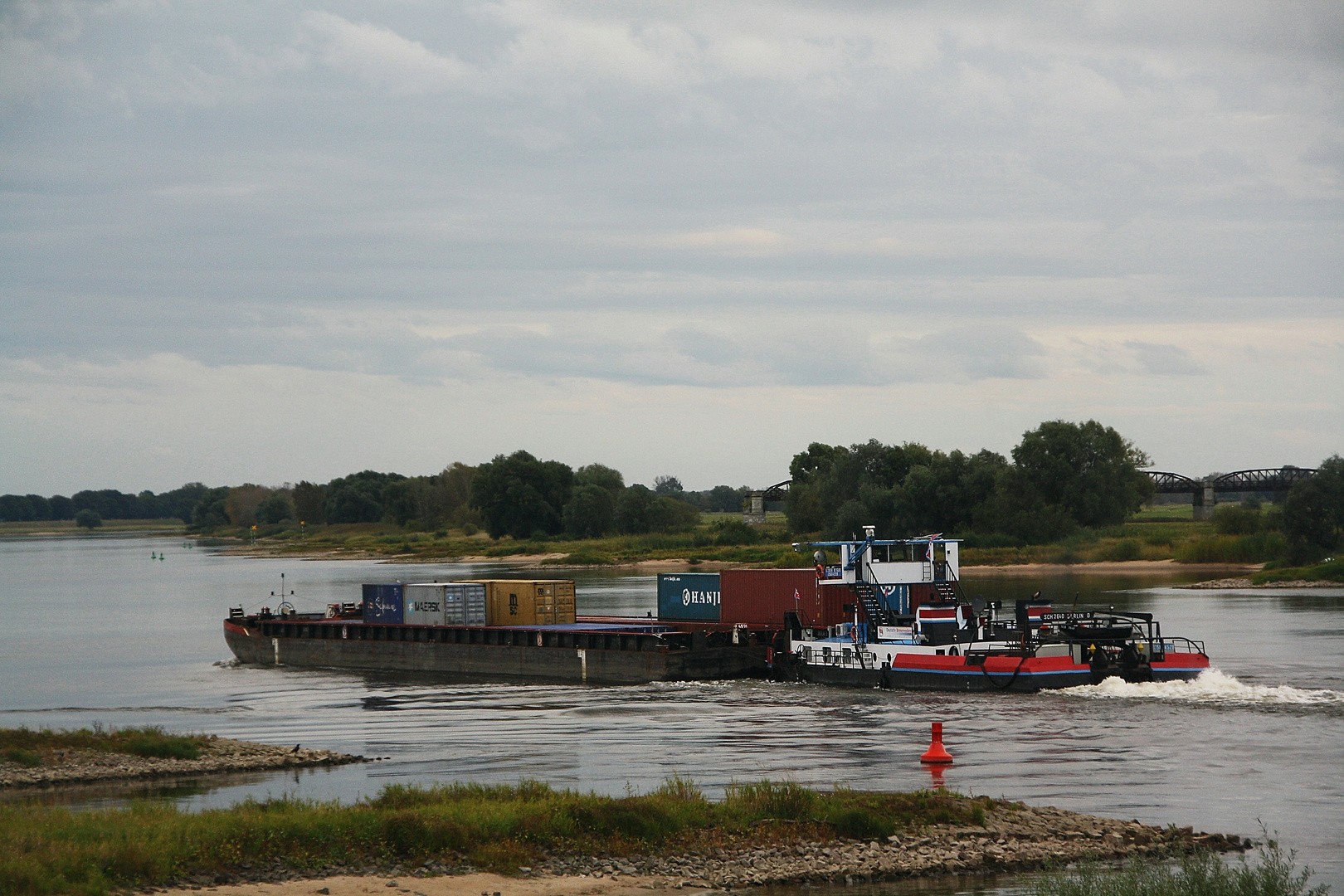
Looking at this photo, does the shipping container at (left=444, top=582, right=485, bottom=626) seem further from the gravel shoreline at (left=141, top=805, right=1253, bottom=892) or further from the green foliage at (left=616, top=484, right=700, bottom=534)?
the green foliage at (left=616, top=484, right=700, bottom=534)

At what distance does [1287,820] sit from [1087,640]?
18.2 meters

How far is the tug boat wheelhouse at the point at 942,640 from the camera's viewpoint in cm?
4197

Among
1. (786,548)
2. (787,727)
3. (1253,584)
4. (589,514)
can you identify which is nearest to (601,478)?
(589,514)

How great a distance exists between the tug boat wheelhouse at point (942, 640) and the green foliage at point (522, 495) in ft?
412

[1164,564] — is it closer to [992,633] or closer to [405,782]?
[992,633]

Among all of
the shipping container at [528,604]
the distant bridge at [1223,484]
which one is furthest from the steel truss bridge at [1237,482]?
the shipping container at [528,604]

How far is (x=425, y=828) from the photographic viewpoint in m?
20.5

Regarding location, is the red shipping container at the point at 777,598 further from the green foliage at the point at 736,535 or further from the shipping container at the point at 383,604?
the green foliage at the point at 736,535

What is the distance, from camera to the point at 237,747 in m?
33.0

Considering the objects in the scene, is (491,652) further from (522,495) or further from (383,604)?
(522,495)

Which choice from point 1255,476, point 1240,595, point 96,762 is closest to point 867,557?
point 96,762

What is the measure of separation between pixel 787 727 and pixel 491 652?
2058 centimetres

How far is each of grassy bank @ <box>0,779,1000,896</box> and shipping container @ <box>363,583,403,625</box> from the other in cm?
3677

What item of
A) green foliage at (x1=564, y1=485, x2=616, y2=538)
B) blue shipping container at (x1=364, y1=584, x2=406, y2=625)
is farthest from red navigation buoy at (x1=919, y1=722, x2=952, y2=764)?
green foliage at (x1=564, y1=485, x2=616, y2=538)
